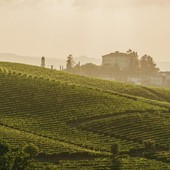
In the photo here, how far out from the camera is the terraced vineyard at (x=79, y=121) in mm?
70000

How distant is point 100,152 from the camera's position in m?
71.6

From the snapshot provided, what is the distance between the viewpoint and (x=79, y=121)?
86438 mm

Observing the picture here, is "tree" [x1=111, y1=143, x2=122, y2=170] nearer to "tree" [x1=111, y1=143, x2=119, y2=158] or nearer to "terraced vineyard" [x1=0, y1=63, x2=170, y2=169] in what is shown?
"tree" [x1=111, y1=143, x2=119, y2=158]

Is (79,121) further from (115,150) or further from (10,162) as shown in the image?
(10,162)

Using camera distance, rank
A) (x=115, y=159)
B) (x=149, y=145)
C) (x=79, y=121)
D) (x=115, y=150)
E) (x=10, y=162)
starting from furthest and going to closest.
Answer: (x=79, y=121) < (x=149, y=145) < (x=115, y=150) < (x=115, y=159) < (x=10, y=162)

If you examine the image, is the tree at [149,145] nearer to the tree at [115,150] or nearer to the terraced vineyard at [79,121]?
the terraced vineyard at [79,121]

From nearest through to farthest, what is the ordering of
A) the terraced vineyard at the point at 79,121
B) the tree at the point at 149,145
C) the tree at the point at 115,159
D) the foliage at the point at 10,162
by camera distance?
1. the foliage at the point at 10,162
2. the tree at the point at 115,159
3. the terraced vineyard at the point at 79,121
4. the tree at the point at 149,145

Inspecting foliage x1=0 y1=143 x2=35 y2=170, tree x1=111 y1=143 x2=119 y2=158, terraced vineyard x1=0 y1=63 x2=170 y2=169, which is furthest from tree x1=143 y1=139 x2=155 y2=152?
foliage x1=0 y1=143 x2=35 y2=170

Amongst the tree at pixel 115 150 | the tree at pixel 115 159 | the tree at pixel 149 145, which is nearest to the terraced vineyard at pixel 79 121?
the tree at pixel 115 159

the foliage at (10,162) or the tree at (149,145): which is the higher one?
the foliage at (10,162)

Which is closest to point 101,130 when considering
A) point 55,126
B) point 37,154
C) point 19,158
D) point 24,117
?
point 55,126

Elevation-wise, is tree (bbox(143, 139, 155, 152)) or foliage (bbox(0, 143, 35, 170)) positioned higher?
foliage (bbox(0, 143, 35, 170))

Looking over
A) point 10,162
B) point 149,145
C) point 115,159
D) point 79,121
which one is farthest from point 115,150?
point 10,162

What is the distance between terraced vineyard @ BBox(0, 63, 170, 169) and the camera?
70000 millimetres
